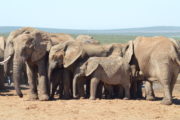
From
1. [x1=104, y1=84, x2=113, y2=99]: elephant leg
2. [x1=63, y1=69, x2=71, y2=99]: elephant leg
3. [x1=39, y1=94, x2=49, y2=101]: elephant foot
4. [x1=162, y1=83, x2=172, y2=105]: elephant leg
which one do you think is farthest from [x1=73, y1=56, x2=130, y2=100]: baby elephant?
[x1=162, y1=83, x2=172, y2=105]: elephant leg

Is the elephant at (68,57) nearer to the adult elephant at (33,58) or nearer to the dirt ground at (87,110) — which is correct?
the adult elephant at (33,58)

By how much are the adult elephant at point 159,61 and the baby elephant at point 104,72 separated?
598 millimetres

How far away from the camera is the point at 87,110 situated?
1323cm

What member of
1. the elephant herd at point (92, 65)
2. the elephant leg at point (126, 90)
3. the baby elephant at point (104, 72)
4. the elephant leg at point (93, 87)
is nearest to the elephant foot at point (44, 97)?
the elephant herd at point (92, 65)

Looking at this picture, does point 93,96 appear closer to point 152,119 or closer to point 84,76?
point 84,76

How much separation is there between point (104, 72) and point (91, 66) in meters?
0.48

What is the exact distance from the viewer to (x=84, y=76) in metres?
16.2

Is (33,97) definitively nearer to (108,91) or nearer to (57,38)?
(108,91)

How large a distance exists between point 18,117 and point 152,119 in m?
3.44

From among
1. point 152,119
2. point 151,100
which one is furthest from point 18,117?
point 151,100

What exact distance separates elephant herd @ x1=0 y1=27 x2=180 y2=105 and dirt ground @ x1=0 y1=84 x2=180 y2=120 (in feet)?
1.96

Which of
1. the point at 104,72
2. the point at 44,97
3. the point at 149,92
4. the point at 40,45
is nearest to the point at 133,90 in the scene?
the point at 149,92

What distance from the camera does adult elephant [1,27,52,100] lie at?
14.7 metres

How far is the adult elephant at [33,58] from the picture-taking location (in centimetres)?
1472
